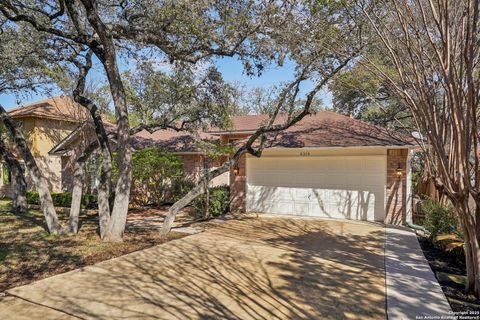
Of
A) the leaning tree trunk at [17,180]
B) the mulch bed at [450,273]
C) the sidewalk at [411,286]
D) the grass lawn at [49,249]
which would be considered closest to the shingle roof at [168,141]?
the leaning tree trunk at [17,180]

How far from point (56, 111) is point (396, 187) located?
1995 cm

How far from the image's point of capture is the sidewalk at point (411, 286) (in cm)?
439

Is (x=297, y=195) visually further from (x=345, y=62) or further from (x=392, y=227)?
(x=345, y=62)

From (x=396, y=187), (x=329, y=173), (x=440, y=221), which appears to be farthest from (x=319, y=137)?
(x=440, y=221)

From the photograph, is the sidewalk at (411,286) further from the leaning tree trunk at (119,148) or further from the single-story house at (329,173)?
the leaning tree trunk at (119,148)

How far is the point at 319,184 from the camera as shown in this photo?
40.9 ft

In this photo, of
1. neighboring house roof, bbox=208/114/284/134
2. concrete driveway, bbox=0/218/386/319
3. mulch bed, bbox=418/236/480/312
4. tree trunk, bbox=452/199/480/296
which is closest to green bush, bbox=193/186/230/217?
concrete driveway, bbox=0/218/386/319

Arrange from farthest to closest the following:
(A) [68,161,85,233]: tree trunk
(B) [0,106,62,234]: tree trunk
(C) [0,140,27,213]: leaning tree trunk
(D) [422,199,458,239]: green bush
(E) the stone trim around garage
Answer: (C) [0,140,27,213]: leaning tree trunk
(E) the stone trim around garage
(A) [68,161,85,233]: tree trunk
(B) [0,106,62,234]: tree trunk
(D) [422,199,458,239]: green bush

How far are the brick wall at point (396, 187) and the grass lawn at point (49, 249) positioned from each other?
7392mm

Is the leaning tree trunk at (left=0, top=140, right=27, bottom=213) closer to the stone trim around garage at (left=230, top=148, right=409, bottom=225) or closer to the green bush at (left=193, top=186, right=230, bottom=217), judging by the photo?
the green bush at (left=193, top=186, right=230, bottom=217)

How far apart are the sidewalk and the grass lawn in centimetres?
555

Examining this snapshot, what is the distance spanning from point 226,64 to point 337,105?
15057mm

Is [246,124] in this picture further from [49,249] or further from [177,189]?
[49,249]

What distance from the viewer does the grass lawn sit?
19.9 ft
